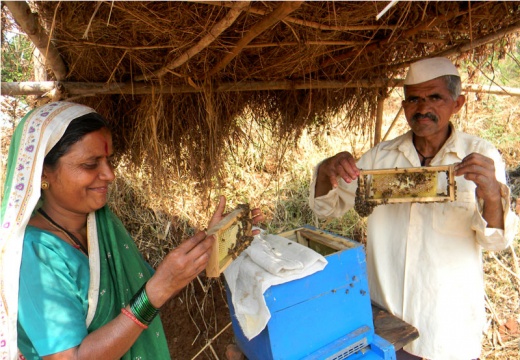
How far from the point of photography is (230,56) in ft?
7.66

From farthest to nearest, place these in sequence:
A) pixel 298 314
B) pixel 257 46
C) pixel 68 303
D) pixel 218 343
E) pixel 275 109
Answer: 1. pixel 218 343
2. pixel 275 109
3. pixel 257 46
4. pixel 298 314
5. pixel 68 303

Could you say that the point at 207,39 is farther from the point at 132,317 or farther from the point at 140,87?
the point at 132,317

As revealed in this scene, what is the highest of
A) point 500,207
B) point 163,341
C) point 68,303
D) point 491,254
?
point 500,207

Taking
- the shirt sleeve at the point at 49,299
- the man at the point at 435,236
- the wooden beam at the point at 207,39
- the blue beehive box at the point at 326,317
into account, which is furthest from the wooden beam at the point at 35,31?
the man at the point at 435,236

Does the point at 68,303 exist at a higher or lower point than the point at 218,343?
higher

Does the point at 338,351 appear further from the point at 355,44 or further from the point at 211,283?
the point at 211,283

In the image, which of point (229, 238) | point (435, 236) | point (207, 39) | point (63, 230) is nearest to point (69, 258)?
point (63, 230)

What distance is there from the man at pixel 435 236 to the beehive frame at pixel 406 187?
0.41 feet

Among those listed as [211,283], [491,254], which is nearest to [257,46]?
[211,283]

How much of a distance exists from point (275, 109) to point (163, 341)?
8.34ft

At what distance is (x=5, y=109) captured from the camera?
2.86 metres

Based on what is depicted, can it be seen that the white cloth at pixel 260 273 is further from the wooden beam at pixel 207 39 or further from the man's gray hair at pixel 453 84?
the man's gray hair at pixel 453 84

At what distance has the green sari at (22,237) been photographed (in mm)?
1479

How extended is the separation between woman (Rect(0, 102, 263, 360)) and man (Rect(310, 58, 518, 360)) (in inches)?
50.9
